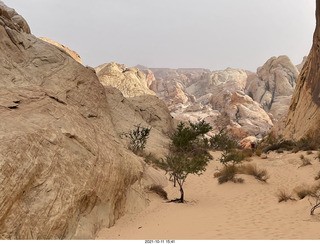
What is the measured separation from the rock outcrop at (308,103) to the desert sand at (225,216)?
12.6 meters

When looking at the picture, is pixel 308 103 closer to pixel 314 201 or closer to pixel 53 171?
pixel 314 201

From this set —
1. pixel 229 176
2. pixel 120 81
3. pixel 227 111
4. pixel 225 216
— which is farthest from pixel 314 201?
pixel 227 111

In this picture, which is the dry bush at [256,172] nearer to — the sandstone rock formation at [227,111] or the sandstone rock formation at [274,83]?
the sandstone rock formation at [227,111]

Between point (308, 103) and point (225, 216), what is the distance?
2224 centimetres

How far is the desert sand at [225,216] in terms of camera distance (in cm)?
520

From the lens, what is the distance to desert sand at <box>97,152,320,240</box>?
5203 millimetres

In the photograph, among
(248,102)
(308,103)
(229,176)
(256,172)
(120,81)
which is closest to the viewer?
(229,176)

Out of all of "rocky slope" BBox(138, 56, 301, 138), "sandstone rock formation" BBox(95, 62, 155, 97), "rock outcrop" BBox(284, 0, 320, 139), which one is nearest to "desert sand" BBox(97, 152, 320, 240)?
"rock outcrop" BBox(284, 0, 320, 139)

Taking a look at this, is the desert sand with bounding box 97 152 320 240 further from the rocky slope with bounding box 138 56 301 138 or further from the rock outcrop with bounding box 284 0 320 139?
the rocky slope with bounding box 138 56 301 138

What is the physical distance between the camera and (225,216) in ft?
23.0

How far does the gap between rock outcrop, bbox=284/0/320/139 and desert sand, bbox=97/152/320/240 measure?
12.6m

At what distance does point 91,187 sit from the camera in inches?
223

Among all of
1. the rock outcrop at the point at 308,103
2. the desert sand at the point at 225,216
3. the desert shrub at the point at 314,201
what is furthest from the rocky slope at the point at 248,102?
the desert shrub at the point at 314,201

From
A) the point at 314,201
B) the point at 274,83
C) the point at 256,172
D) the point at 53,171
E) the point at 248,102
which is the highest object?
the point at 274,83
